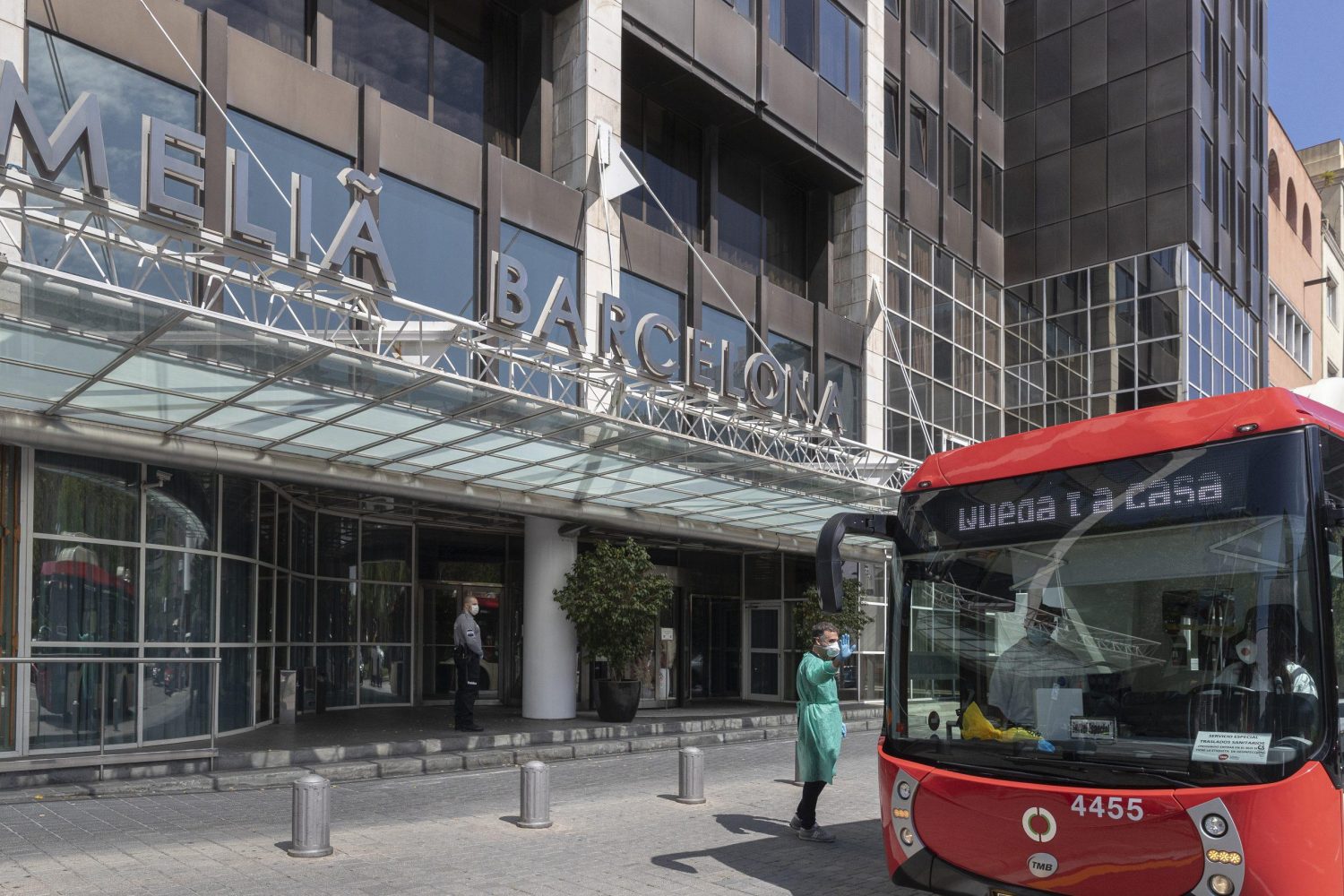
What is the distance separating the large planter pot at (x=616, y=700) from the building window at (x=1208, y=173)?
→ 21789mm

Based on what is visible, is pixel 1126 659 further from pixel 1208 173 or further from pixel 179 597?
pixel 1208 173

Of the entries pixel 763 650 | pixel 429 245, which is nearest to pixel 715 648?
pixel 763 650

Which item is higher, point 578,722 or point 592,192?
point 592,192

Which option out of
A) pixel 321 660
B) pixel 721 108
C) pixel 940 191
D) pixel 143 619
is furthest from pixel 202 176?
pixel 940 191

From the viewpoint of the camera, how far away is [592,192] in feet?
64.5

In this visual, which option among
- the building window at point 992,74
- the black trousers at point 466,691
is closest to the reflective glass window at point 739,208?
the building window at point 992,74

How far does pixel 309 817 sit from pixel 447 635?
13584mm

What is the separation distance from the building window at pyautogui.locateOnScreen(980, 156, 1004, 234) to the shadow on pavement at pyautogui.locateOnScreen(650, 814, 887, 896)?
82.2 feet

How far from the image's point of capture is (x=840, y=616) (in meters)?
23.0

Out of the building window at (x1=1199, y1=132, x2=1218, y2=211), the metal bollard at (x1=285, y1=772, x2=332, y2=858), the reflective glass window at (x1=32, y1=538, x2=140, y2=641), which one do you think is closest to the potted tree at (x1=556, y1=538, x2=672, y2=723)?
the reflective glass window at (x1=32, y1=538, x2=140, y2=641)

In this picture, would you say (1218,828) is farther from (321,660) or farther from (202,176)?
(321,660)

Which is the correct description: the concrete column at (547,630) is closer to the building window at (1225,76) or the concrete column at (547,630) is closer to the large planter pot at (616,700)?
the large planter pot at (616,700)

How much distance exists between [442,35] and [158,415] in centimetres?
913

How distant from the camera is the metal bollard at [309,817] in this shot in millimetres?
8570
